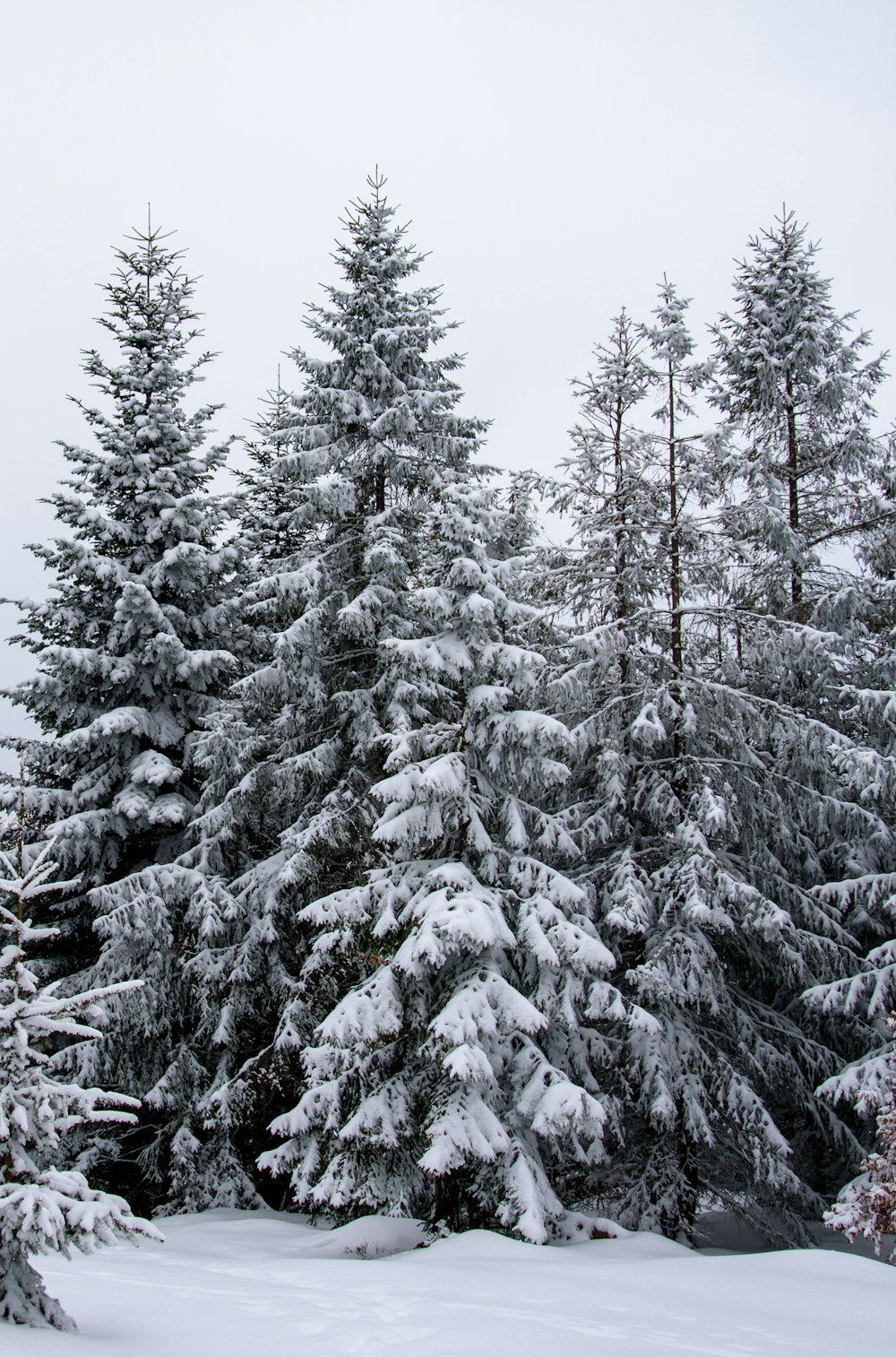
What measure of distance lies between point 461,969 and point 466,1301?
4.44 metres

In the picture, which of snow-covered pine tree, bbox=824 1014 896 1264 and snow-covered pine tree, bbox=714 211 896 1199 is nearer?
snow-covered pine tree, bbox=824 1014 896 1264

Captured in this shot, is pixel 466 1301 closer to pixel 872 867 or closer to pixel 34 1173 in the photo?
pixel 34 1173

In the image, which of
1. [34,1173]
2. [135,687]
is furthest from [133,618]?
[34,1173]

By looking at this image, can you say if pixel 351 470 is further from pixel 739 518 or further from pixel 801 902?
pixel 801 902

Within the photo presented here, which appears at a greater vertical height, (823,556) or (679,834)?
(823,556)

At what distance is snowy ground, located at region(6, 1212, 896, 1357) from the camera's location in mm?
6426

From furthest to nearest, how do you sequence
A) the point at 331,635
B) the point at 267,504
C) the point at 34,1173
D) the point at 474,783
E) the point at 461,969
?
the point at 267,504 < the point at 331,635 < the point at 474,783 < the point at 461,969 < the point at 34,1173

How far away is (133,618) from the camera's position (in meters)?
16.3

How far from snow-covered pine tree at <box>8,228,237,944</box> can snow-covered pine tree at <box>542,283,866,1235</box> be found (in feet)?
21.2

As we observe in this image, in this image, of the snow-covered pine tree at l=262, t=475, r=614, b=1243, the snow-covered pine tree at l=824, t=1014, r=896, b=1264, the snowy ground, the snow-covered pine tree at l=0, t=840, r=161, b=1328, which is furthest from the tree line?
the snow-covered pine tree at l=0, t=840, r=161, b=1328

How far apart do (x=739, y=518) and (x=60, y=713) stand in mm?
11429

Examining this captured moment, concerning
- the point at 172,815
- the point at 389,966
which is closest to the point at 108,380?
the point at 172,815

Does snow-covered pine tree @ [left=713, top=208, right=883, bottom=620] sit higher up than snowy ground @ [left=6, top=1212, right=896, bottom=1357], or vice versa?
snow-covered pine tree @ [left=713, top=208, right=883, bottom=620]

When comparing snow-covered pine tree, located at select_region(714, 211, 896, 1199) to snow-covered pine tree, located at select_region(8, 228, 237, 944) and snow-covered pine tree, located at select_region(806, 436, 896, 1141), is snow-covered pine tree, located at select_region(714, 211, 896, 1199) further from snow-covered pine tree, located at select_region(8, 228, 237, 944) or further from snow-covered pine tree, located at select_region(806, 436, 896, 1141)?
snow-covered pine tree, located at select_region(8, 228, 237, 944)
